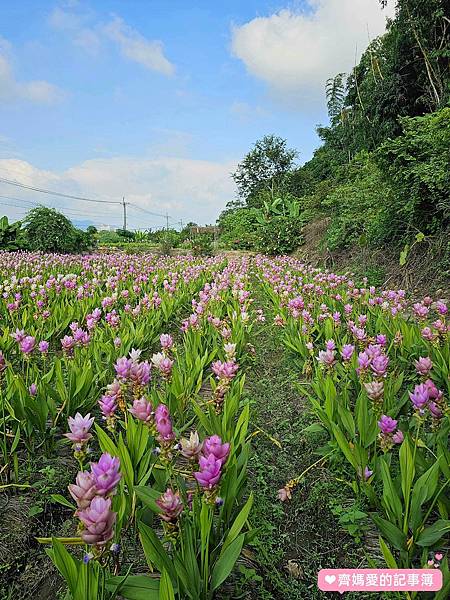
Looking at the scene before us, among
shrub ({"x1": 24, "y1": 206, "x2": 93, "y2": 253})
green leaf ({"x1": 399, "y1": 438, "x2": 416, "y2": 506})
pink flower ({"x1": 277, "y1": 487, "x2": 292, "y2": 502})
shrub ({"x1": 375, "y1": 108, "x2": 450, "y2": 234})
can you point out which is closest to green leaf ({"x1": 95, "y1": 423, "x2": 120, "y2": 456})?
pink flower ({"x1": 277, "y1": 487, "x2": 292, "y2": 502})

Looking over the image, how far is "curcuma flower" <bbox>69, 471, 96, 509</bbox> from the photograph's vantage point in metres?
0.92

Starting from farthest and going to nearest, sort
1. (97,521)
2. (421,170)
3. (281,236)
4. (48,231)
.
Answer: (281,236)
(48,231)
(421,170)
(97,521)

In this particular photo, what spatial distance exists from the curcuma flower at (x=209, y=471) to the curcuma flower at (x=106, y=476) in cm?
23

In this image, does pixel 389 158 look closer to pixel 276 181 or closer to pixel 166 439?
pixel 166 439

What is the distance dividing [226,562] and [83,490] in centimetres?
51

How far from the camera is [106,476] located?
968 mm

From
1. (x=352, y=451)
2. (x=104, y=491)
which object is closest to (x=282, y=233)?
(x=352, y=451)

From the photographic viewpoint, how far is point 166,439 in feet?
4.17

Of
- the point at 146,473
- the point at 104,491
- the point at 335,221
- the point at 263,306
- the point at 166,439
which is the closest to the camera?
the point at 104,491

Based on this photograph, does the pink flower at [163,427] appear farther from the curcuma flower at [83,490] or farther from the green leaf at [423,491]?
the green leaf at [423,491]

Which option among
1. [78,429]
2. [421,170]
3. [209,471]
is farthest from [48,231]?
[209,471]

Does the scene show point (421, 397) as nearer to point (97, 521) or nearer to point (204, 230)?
point (97, 521)

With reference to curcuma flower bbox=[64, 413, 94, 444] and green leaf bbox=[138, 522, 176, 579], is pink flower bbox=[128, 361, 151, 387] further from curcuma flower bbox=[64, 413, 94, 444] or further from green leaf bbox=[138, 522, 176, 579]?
green leaf bbox=[138, 522, 176, 579]

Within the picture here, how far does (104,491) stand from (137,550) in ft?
2.34
